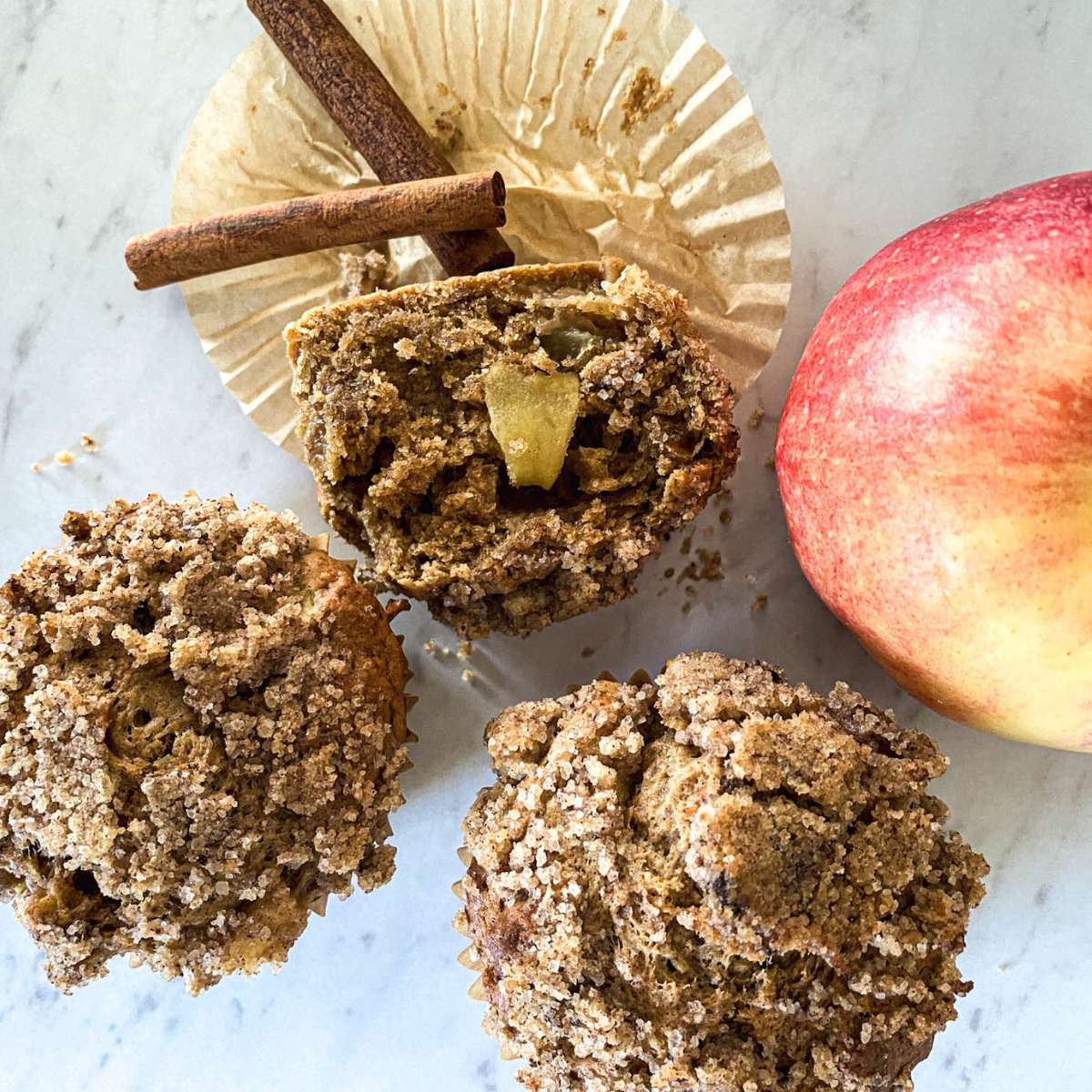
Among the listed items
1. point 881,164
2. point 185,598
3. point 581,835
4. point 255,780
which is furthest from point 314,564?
point 881,164

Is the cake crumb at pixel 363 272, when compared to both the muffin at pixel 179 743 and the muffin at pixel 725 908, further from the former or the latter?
the muffin at pixel 725 908

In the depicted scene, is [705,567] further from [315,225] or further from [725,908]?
[315,225]

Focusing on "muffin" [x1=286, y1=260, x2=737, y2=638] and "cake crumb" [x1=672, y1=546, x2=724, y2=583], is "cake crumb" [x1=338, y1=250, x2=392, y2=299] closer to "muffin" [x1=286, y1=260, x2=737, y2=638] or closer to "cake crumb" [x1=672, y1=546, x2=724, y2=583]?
"muffin" [x1=286, y1=260, x2=737, y2=638]

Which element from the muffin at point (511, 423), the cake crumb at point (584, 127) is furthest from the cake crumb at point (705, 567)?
the cake crumb at point (584, 127)

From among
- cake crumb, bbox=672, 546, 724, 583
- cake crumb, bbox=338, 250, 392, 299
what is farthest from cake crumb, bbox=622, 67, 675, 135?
cake crumb, bbox=672, 546, 724, 583

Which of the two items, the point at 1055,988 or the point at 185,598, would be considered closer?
the point at 185,598

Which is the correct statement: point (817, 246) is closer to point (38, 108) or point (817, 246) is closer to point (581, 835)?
point (581, 835)

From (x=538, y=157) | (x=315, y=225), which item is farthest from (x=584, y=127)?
(x=315, y=225)
